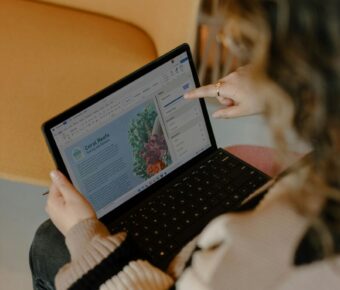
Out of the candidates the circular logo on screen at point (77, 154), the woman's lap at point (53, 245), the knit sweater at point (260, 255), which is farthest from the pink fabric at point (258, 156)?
the knit sweater at point (260, 255)

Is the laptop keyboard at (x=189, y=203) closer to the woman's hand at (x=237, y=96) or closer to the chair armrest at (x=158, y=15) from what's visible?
the woman's hand at (x=237, y=96)

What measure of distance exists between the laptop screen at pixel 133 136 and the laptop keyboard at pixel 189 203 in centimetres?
3

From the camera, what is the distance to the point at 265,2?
0.48 m

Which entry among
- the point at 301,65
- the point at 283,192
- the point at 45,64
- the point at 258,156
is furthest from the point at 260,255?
the point at 45,64

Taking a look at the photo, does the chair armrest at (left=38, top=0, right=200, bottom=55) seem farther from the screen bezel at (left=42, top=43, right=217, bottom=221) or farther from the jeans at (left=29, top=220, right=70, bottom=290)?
the jeans at (left=29, top=220, right=70, bottom=290)

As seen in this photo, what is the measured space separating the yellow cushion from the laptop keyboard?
242mm

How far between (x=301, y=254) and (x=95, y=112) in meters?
0.43

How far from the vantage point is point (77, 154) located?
0.88m

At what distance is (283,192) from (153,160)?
41 cm

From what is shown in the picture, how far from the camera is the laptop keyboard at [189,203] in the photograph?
2.95 feet

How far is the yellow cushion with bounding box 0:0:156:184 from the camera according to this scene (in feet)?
3.59

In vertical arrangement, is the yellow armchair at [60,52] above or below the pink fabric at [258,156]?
above

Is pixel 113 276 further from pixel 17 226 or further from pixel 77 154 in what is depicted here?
pixel 17 226

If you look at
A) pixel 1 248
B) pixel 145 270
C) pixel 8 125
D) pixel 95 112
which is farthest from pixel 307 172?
pixel 1 248
